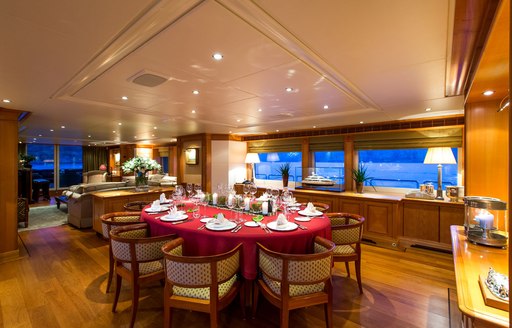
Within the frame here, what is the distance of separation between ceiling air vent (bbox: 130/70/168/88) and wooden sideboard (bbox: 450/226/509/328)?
2.81 meters

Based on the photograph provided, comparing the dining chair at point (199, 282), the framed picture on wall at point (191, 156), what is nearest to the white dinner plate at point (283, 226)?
the dining chair at point (199, 282)

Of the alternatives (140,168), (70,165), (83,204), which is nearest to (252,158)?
(140,168)

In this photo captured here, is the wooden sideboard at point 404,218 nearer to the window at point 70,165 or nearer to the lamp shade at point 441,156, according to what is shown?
the lamp shade at point 441,156

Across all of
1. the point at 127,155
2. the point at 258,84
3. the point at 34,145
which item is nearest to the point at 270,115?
the point at 258,84

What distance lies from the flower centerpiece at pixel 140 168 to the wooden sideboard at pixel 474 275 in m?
5.18

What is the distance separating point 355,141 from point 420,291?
3.25m

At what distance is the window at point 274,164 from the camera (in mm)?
6654

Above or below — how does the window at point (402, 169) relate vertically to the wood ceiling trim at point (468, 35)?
below

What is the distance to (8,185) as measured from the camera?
12.6 feet

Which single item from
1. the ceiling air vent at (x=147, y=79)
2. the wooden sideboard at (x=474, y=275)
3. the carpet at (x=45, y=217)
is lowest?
the carpet at (x=45, y=217)

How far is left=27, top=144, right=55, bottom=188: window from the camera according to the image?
34.5 feet

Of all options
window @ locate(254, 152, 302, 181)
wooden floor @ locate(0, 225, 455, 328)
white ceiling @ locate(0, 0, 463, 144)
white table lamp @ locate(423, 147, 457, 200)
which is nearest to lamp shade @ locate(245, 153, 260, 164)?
window @ locate(254, 152, 302, 181)

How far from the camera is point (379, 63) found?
2.08 meters

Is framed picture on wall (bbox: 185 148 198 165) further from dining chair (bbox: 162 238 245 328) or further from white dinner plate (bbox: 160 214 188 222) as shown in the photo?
dining chair (bbox: 162 238 245 328)
